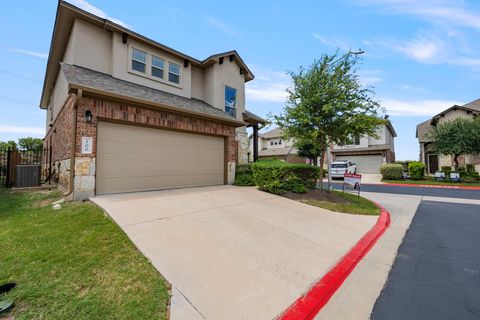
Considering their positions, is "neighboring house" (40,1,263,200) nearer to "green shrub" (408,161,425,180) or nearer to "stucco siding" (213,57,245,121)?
A: "stucco siding" (213,57,245,121)

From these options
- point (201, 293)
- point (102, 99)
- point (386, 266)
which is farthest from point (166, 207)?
point (386, 266)

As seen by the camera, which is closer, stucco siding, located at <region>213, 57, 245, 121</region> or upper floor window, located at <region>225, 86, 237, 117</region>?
stucco siding, located at <region>213, 57, 245, 121</region>

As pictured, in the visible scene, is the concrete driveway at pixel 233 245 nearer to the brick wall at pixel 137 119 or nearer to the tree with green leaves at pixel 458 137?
the brick wall at pixel 137 119

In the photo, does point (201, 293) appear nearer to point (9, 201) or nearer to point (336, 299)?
point (336, 299)

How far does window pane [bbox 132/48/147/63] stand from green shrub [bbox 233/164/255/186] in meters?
6.93

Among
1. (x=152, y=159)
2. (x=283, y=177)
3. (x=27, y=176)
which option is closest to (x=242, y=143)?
(x=283, y=177)

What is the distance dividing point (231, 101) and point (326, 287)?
478 inches

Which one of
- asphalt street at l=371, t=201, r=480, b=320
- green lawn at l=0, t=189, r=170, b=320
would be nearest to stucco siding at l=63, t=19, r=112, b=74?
green lawn at l=0, t=189, r=170, b=320

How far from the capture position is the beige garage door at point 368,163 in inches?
1032

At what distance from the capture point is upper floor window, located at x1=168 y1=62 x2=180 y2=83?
37.4 feet

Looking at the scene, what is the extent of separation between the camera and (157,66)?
431 inches

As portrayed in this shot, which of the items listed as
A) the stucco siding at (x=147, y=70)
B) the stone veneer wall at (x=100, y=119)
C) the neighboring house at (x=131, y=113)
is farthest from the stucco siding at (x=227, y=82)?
the stone veneer wall at (x=100, y=119)

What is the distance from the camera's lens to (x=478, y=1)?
7.07m

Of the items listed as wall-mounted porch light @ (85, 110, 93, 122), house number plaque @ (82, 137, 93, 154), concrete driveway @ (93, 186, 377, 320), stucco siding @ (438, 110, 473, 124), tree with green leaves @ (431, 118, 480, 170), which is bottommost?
concrete driveway @ (93, 186, 377, 320)
